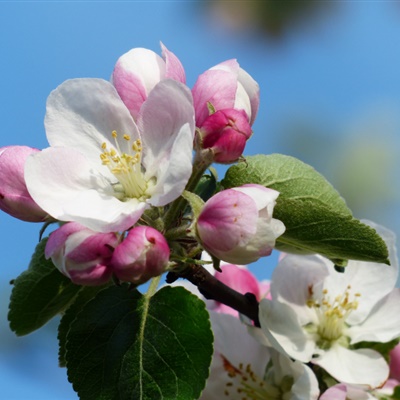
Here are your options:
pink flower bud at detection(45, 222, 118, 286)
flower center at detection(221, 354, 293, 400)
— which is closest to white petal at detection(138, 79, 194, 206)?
pink flower bud at detection(45, 222, 118, 286)

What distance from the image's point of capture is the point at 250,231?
4.22 feet

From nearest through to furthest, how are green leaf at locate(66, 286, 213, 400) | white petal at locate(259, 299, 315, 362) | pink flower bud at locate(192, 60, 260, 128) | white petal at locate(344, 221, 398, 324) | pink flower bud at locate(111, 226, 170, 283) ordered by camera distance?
pink flower bud at locate(111, 226, 170, 283) → green leaf at locate(66, 286, 213, 400) → pink flower bud at locate(192, 60, 260, 128) → white petal at locate(259, 299, 315, 362) → white petal at locate(344, 221, 398, 324)

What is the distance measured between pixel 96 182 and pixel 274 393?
26.1 inches

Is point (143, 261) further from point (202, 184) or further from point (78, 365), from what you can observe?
point (202, 184)

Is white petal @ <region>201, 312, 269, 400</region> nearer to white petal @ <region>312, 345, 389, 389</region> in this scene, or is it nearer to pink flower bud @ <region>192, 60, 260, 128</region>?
white petal @ <region>312, 345, 389, 389</region>

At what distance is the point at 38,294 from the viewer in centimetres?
162

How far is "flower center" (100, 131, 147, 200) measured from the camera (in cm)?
153

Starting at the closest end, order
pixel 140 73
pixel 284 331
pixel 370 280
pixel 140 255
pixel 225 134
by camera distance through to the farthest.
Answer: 1. pixel 140 255
2. pixel 225 134
3. pixel 140 73
4. pixel 284 331
5. pixel 370 280

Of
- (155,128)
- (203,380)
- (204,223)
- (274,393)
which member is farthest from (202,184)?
(274,393)

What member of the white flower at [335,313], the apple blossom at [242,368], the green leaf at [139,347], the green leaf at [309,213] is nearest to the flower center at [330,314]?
the white flower at [335,313]

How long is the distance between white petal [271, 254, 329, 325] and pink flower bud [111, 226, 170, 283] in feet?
2.02

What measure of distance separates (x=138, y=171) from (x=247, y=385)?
61 cm

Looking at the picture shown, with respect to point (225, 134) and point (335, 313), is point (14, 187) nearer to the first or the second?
point (225, 134)

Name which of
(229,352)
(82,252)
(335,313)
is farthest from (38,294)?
(335,313)
